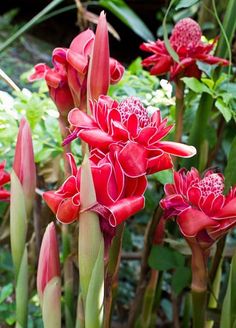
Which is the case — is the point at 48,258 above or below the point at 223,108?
below

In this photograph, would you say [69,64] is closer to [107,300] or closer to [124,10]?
[107,300]

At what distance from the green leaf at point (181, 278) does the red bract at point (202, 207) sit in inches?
9.1

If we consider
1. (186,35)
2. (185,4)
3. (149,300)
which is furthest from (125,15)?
(149,300)

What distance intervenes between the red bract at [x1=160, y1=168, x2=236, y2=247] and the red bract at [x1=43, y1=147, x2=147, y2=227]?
0.18ft

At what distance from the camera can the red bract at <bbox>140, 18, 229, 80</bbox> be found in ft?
1.90

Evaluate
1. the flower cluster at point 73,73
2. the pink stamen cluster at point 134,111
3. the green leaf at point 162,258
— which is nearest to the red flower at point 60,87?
the flower cluster at point 73,73

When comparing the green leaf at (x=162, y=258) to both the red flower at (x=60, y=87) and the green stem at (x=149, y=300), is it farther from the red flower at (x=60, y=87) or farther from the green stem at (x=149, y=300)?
the red flower at (x=60, y=87)

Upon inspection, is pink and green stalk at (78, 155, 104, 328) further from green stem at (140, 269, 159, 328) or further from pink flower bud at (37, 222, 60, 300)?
green stem at (140, 269, 159, 328)

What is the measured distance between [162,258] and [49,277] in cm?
22

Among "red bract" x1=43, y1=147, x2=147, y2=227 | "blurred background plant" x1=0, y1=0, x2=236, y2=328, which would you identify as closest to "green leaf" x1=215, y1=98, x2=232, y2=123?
"blurred background plant" x1=0, y1=0, x2=236, y2=328

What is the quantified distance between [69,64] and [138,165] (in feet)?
0.47

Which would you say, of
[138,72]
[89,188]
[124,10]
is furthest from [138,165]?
[138,72]

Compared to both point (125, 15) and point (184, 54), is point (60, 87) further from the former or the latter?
point (125, 15)

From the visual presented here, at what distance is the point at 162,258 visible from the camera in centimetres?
62
